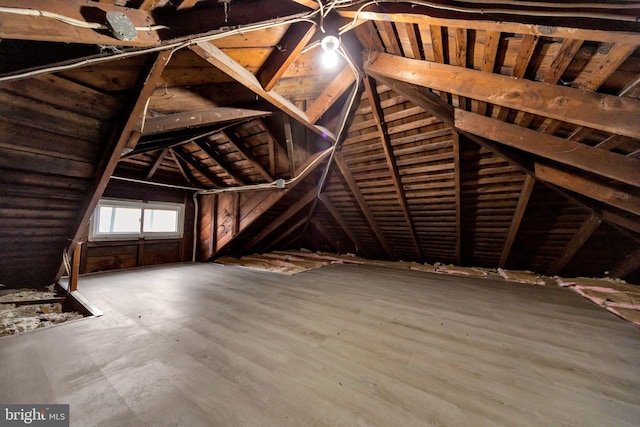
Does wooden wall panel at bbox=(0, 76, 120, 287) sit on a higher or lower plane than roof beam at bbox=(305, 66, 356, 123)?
lower

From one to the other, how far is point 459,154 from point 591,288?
9.71 ft

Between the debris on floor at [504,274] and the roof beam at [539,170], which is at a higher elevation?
the roof beam at [539,170]

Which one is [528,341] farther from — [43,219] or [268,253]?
[268,253]

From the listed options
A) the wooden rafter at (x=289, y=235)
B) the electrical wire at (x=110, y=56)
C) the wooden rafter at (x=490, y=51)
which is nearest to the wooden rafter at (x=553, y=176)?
the wooden rafter at (x=490, y=51)

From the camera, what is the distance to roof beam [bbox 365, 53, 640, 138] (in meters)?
1.54

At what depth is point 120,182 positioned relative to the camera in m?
4.48

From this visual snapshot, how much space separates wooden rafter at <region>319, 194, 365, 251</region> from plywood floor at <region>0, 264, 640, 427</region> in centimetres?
274

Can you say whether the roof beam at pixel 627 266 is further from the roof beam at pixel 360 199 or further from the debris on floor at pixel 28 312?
the debris on floor at pixel 28 312

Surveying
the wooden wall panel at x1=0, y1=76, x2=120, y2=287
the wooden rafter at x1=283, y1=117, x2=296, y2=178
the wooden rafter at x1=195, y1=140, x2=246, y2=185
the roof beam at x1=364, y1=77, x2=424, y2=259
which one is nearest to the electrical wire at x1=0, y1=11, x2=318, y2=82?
the wooden wall panel at x1=0, y1=76, x2=120, y2=287

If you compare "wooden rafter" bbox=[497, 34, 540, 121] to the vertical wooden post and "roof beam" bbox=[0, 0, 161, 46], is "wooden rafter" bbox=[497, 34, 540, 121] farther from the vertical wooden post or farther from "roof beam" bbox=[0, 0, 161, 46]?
the vertical wooden post

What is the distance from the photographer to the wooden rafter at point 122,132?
1584mm

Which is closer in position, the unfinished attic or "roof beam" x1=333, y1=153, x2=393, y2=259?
the unfinished attic

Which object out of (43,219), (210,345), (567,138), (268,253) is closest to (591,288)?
(567,138)

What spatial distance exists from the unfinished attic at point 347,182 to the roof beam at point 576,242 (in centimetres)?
3
